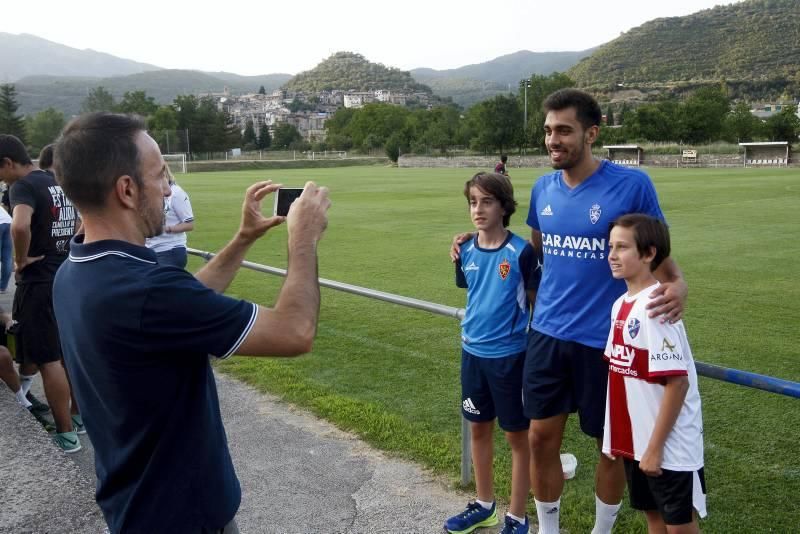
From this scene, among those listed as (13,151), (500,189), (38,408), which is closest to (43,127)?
(13,151)

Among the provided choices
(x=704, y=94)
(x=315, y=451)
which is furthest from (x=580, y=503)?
(x=704, y=94)

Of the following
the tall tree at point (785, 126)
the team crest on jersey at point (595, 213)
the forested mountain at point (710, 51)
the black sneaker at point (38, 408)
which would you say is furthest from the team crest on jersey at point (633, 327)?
the forested mountain at point (710, 51)

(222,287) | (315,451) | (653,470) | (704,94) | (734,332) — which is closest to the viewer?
(222,287)

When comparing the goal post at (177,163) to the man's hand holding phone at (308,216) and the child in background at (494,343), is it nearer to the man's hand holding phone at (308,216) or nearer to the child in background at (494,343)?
the child in background at (494,343)

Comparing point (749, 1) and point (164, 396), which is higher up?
point (749, 1)

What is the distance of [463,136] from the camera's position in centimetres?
9238

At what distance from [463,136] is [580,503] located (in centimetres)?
9113

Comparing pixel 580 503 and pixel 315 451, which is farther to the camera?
pixel 315 451

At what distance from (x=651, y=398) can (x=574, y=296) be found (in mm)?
643

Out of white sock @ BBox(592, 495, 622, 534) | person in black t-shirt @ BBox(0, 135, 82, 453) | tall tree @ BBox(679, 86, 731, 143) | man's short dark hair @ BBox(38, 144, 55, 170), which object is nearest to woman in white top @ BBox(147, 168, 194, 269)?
man's short dark hair @ BBox(38, 144, 55, 170)

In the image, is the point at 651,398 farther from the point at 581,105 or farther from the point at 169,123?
the point at 169,123

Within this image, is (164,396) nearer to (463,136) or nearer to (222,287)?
(222,287)

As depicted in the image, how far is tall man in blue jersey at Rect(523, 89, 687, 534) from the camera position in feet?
9.91

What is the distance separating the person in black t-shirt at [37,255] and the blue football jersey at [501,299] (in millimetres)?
2993
